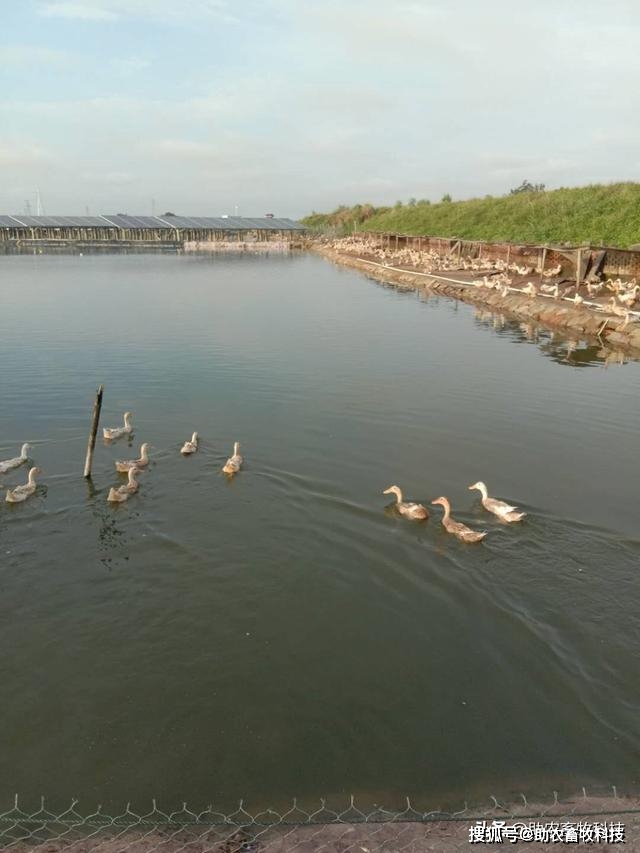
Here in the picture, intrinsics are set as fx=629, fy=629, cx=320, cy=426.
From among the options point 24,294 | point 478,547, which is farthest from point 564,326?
point 24,294

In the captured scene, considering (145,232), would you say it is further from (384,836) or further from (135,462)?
(384,836)

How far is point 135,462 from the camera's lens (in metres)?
15.2

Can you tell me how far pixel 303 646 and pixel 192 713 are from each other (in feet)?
6.44

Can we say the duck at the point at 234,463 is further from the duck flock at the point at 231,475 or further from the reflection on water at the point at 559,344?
the reflection on water at the point at 559,344

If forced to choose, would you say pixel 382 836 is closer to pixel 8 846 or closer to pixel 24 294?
pixel 8 846

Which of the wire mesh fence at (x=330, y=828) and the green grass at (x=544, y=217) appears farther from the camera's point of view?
the green grass at (x=544, y=217)

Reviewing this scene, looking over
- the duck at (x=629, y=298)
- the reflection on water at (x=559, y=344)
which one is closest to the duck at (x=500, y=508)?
the reflection on water at (x=559, y=344)

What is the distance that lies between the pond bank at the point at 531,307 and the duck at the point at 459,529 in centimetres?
2012

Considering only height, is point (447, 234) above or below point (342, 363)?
Answer: above

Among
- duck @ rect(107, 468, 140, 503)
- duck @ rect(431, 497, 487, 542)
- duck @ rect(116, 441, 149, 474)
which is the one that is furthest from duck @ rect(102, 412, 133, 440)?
duck @ rect(431, 497, 487, 542)

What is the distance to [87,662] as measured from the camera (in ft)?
29.5

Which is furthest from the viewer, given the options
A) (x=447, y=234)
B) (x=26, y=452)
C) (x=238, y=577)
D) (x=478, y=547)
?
(x=447, y=234)

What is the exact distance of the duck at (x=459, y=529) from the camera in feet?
39.0

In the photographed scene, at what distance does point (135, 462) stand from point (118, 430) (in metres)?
2.60
